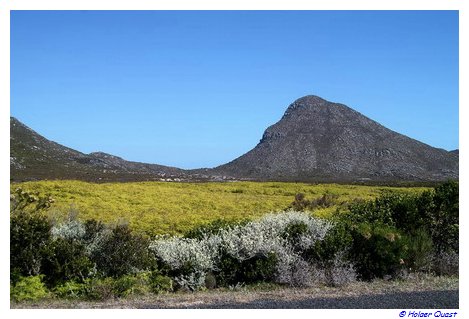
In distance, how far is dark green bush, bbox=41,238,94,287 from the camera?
8000 millimetres

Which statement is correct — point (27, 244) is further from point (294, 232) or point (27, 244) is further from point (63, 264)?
point (294, 232)

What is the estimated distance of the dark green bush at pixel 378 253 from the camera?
8828mm

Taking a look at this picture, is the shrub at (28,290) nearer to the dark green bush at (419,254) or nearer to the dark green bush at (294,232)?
the dark green bush at (294,232)

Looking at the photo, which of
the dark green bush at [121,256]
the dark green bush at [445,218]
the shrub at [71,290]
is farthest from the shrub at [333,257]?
the shrub at [71,290]

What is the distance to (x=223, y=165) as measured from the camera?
61156 mm

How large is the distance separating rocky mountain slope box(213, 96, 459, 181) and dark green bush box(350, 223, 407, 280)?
4016cm

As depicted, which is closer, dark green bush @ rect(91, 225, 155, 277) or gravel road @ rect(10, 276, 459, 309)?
gravel road @ rect(10, 276, 459, 309)

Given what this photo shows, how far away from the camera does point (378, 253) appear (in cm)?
881

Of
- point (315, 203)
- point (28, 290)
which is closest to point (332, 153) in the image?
point (315, 203)

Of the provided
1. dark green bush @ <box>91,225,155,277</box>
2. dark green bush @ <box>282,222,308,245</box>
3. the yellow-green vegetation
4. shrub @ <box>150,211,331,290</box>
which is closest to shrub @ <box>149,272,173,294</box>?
shrub @ <box>150,211,331,290</box>

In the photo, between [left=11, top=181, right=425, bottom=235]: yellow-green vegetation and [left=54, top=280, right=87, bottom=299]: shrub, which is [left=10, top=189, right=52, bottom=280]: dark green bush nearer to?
[left=54, top=280, right=87, bottom=299]: shrub

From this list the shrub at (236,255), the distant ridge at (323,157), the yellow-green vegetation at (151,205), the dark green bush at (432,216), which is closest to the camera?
the shrub at (236,255)

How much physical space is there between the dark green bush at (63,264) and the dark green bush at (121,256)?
0.98ft

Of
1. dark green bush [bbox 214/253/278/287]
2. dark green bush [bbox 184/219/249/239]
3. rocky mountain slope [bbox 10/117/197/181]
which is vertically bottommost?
dark green bush [bbox 214/253/278/287]
